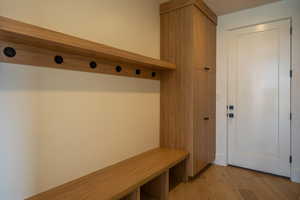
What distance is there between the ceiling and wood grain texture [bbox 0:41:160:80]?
1397mm

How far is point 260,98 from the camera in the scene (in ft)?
8.65

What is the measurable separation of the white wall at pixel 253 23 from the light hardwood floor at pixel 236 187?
1.03 ft

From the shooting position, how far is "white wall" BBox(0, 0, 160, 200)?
1.16m

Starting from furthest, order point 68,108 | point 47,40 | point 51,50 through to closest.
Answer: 1. point 68,108
2. point 51,50
3. point 47,40

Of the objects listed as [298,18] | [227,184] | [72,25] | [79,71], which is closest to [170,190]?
[227,184]

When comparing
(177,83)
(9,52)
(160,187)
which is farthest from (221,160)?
(9,52)

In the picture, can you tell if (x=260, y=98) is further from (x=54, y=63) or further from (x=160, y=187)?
(x=54, y=63)

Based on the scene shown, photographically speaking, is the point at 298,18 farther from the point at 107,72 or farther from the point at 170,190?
the point at 170,190

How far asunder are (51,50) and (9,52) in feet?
0.87

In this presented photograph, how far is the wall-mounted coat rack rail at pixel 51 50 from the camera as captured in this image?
1.02 metres

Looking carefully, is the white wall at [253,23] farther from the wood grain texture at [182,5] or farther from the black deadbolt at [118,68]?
the black deadbolt at [118,68]

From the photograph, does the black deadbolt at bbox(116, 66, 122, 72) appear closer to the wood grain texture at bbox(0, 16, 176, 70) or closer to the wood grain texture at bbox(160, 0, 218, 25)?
the wood grain texture at bbox(0, 16, 176, 70)

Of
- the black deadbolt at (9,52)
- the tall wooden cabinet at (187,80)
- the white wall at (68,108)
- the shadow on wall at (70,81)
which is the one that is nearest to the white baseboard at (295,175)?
the tall wooden cabinet at (187,80)

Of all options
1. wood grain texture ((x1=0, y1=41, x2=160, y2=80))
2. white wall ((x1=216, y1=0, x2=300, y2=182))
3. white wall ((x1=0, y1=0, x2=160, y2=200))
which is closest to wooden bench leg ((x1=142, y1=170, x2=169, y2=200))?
white wall ((x1=0, y1=0, x2=160, y2=200))
